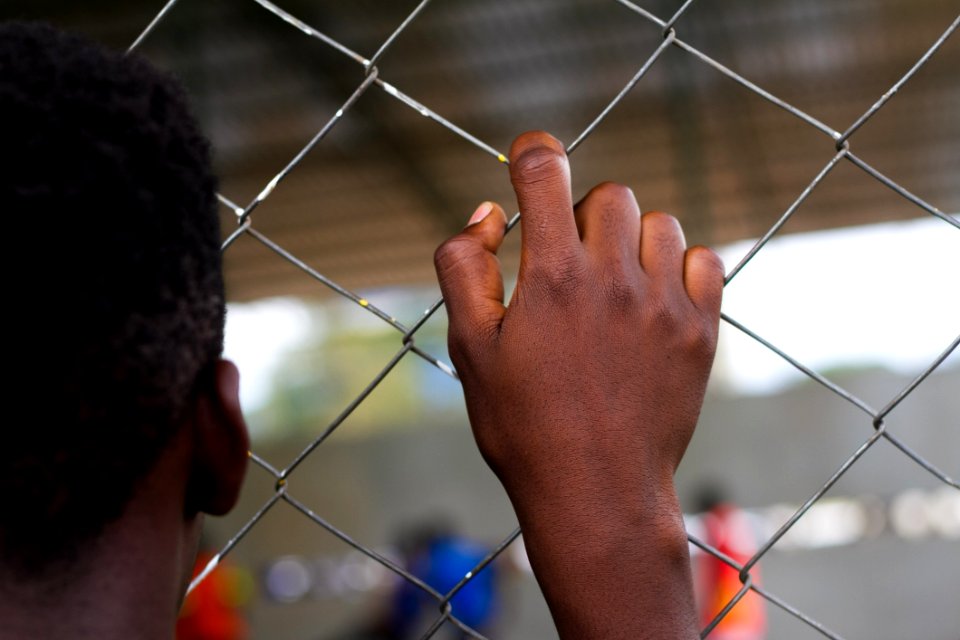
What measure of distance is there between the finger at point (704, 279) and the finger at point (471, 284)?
142 millimetres

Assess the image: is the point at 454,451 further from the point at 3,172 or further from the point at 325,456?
the point at 3,172

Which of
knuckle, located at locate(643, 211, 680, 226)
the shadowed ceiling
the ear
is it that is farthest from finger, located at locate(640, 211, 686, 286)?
the shadowed ceiling

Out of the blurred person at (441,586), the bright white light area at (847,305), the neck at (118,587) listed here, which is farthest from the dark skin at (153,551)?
the bright white light area at (847,305)

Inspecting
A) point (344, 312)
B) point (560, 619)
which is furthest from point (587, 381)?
point (344, 312)

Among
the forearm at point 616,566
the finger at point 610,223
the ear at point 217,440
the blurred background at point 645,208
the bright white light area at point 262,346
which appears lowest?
the bright white light area at point 262,346

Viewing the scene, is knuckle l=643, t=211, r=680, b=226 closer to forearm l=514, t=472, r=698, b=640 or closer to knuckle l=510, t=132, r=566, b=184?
knuckle l=510, t=132, r=566, b=184

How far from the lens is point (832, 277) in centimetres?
964

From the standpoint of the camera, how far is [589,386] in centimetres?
72

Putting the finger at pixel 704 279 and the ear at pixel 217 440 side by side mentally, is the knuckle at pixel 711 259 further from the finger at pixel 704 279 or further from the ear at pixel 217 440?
the ear at pixel 217 440

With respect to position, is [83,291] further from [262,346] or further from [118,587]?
[262,346]

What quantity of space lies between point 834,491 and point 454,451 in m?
3.53

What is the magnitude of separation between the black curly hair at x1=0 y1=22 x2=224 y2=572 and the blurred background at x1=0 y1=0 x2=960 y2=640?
5147 mm

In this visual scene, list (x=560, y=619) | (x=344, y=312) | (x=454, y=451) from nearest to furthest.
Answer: (x=560, y=619) < (x=454, y=451) < (x=344, y=312)

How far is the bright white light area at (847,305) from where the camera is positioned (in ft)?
30.2
